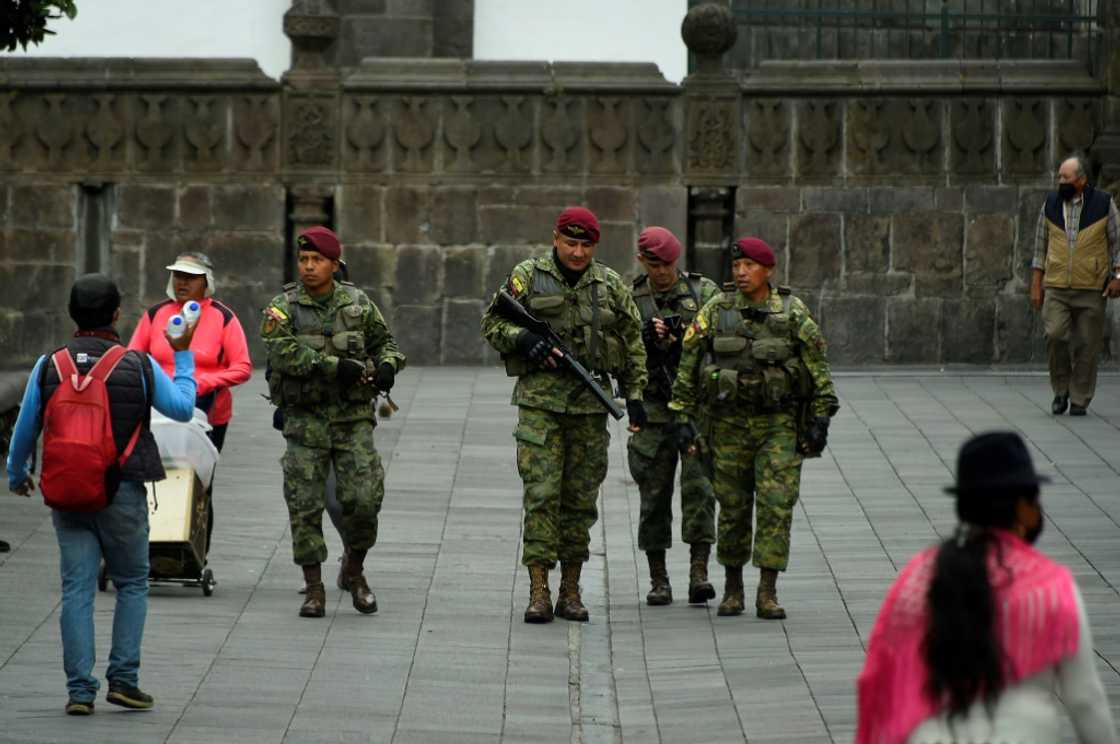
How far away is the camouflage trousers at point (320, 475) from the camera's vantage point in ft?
31.5

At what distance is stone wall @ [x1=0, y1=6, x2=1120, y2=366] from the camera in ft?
58.7

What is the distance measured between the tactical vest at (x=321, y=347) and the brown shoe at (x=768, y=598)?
1882 mm

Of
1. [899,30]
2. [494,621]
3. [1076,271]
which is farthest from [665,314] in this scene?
[899,30]

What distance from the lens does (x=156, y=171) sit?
1800cm

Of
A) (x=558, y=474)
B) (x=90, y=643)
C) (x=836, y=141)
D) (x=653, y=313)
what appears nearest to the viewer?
(x=90, y=643)

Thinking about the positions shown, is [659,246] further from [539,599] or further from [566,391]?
[539,599]

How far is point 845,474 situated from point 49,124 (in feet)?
25.8

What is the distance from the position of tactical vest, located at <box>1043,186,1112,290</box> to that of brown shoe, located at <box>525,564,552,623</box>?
21.4ft

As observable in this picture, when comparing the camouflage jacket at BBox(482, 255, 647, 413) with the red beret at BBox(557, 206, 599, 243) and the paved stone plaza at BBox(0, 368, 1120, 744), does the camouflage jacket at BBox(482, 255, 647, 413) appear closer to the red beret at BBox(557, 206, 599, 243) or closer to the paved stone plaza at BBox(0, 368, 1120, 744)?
the red beret at BBox(557, 206, 599, 243)

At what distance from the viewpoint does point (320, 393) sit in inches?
377

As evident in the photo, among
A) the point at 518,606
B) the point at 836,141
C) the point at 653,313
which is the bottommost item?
the point at 518,606

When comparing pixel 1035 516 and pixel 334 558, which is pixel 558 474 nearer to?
pixel 334 558

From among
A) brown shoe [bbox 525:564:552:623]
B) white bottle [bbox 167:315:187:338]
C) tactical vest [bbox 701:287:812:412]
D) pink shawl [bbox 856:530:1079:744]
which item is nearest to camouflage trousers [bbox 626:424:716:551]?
tactical vest [bbox 701:287:812:412]

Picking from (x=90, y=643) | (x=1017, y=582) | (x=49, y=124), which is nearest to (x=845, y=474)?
(x=90, y=643)
